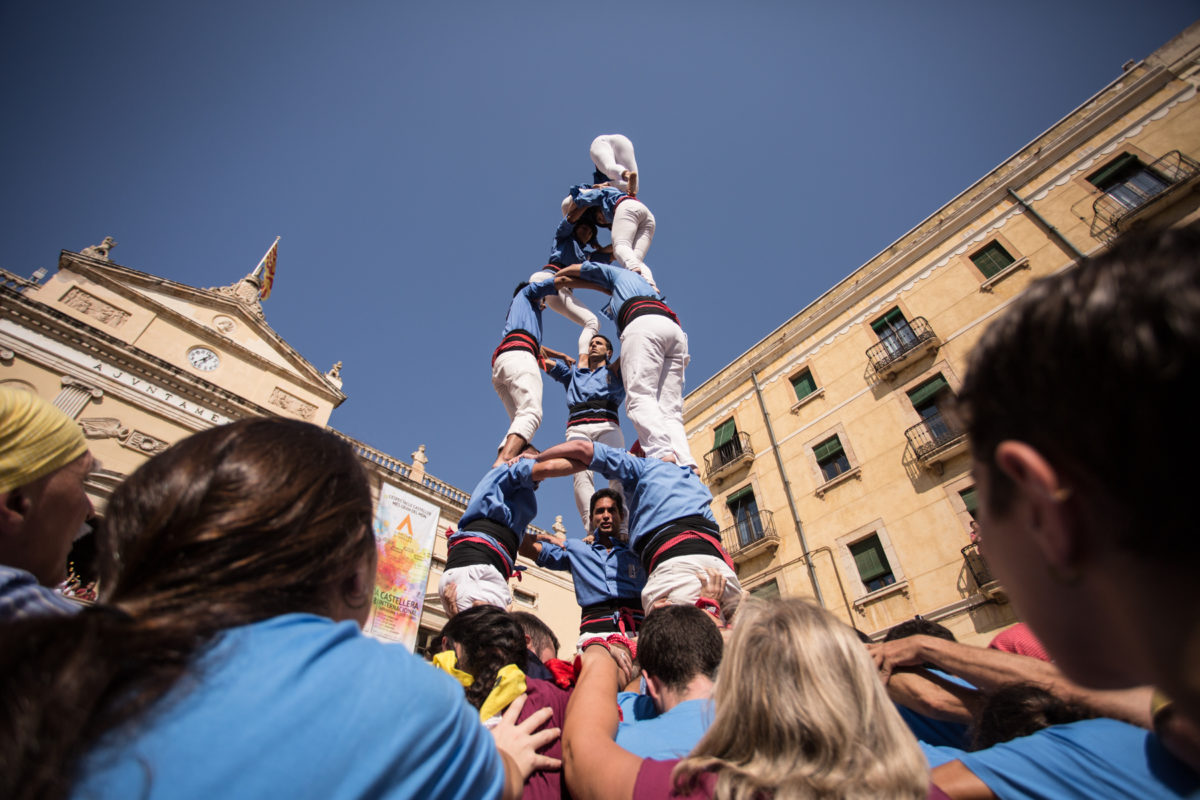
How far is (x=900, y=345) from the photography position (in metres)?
15.2

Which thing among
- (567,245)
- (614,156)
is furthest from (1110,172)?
(567,245)

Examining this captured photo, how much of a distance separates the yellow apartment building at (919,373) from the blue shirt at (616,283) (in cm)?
995

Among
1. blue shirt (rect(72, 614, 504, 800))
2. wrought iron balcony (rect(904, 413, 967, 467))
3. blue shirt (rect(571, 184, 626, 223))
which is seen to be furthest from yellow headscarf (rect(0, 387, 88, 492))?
wrought iron balcony (rect(904, 413, 967, 467))

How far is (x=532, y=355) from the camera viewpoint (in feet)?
15.9

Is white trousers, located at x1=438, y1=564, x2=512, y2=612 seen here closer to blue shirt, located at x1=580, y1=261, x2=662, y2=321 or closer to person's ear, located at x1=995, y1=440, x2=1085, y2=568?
blue shirt, located at x1=580, y1=261, x2=662, y2=321

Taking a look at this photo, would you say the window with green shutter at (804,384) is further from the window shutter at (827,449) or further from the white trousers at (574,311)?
the white trousers at (574,311)

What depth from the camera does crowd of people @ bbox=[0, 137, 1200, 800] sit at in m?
0.62

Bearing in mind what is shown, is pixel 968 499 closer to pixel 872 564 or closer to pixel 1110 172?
pixel 872 564

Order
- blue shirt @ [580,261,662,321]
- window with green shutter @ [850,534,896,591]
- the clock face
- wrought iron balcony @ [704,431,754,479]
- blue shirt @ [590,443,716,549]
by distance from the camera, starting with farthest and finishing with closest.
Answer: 1. the clock face
2. wrought iron balcony @ [704,431,754,479]
3. window with green shutter @ [850,534,896,591]
4. blue shirt @ [580,261,662,321]
5. blue shirt @ [590,443,716,549]

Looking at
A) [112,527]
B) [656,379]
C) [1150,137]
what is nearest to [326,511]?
[112,527]

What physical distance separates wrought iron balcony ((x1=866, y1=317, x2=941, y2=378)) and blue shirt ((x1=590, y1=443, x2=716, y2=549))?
13.2 metres

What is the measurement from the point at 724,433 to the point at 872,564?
6448 millimetres

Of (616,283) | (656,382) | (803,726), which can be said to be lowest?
(803,726)

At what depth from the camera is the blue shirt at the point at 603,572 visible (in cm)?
389
